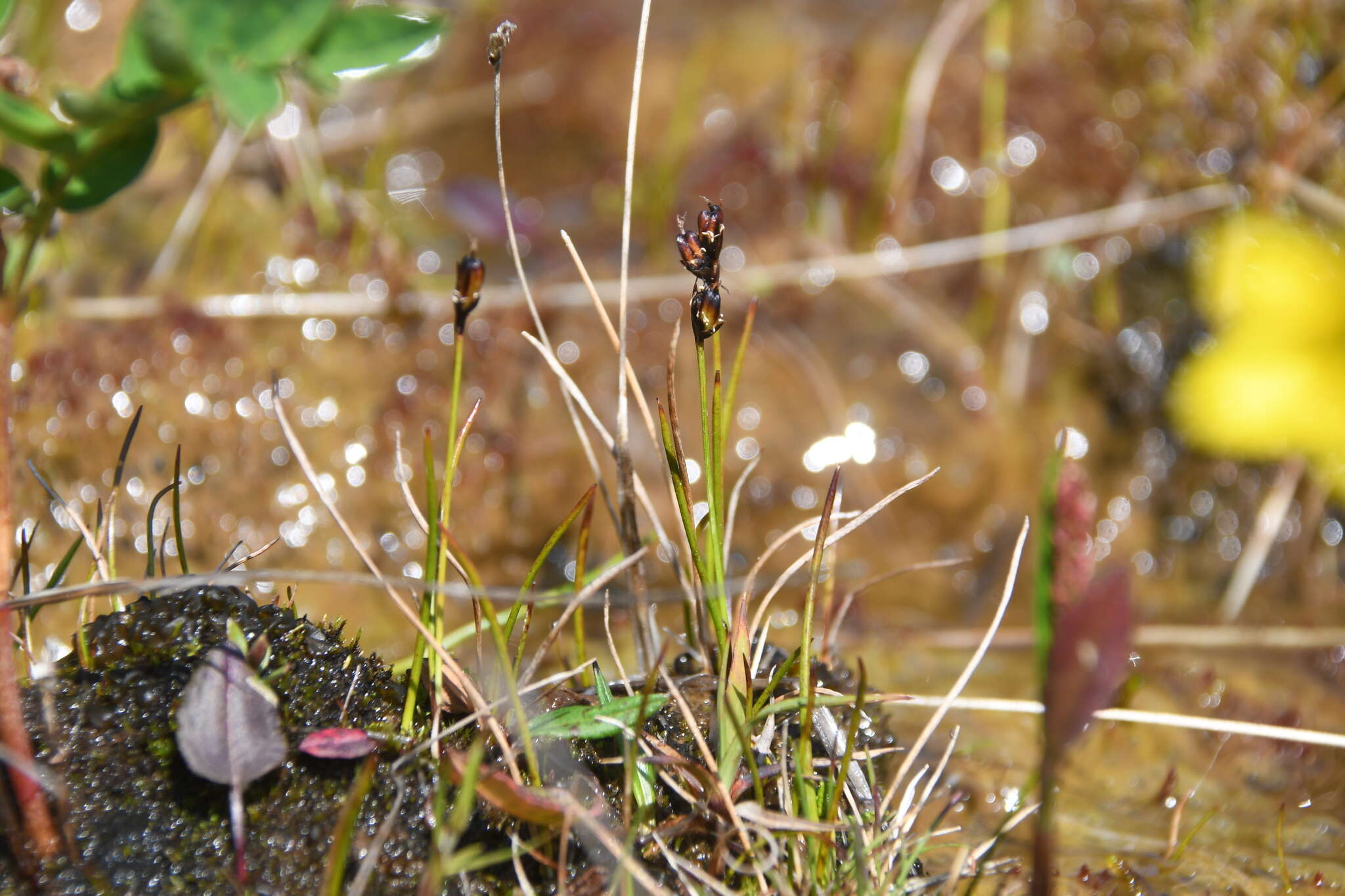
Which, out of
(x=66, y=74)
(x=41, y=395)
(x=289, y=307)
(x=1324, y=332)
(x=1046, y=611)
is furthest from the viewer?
(x=66, y=74)

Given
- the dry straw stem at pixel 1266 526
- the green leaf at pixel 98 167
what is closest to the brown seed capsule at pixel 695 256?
the green leaf at pixel 98 167

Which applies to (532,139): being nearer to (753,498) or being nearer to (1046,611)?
(753,498)

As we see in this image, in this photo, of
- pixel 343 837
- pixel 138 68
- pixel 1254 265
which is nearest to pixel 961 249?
pixel 1254 265

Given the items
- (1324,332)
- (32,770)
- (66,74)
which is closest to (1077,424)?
(1324,332)

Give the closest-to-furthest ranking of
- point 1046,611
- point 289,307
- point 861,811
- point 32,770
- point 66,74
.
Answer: point 1046,611
point 32,770
point 861,811
point 289,307
point 66,74

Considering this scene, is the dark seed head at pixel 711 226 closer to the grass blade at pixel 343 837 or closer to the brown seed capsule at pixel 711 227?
the brown seed capsule at pixel 711 227

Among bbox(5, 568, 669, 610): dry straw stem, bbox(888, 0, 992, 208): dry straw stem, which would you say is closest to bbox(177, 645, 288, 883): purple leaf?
bbox(5, 568, 669, 610): dry straw stem
